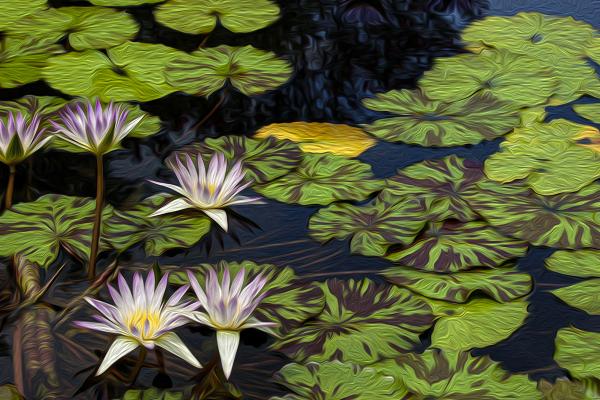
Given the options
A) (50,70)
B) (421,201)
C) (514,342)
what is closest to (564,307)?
(514,342)

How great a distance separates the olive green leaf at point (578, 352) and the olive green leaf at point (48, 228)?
63cm

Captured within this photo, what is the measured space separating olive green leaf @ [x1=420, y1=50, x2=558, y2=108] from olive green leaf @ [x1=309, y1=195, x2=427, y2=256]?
0.33m

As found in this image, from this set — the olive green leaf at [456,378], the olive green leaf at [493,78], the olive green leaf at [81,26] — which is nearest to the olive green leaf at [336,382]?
the olive green leaf at [456,378]

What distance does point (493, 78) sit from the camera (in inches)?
66.5

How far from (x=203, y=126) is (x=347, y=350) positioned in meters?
0.60

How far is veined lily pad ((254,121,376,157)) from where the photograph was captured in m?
1.53

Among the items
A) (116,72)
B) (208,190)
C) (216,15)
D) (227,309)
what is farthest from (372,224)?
(216,15)

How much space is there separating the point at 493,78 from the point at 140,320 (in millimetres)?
927

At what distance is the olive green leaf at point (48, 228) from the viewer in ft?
4.17

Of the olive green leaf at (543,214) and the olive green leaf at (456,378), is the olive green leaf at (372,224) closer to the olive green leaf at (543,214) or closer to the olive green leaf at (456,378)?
the olive green leaf at (543,214)

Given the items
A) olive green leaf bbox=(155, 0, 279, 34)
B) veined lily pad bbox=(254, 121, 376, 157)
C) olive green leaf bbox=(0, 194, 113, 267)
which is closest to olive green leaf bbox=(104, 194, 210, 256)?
olive green leaf bbox=(0, 194, 113, 267)

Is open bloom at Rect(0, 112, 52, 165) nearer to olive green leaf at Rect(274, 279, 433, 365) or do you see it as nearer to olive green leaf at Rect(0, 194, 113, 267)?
olive green leaf at Rect(0, 194, 113, 267)

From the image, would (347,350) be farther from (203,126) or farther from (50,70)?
(50,70)

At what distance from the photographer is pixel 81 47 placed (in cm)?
178
